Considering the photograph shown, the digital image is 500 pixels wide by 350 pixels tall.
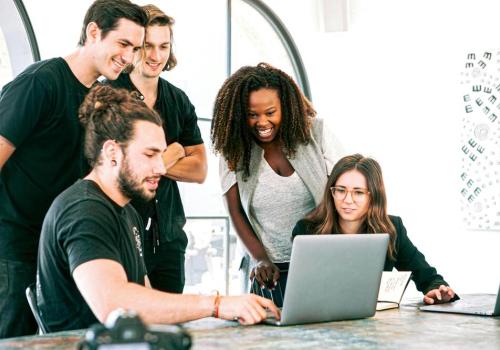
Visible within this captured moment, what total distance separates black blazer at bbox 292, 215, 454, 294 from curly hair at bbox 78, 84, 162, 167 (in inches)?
39.3

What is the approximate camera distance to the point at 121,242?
2.09m

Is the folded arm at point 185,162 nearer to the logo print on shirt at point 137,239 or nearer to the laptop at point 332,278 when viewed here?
the logo print on shirt at point 137,239

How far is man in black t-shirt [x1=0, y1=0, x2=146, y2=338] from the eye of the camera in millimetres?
2479

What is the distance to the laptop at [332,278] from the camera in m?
2.12

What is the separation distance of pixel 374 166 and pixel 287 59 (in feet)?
10.1

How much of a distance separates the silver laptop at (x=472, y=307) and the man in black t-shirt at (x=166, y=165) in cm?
89

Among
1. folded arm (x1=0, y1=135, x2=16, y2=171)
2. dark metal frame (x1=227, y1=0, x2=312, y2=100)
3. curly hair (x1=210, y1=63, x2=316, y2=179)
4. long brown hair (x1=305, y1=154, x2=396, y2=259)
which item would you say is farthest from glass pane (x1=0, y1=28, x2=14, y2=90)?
folded arm (x1=0, y1=135, x2=16, y2=171)

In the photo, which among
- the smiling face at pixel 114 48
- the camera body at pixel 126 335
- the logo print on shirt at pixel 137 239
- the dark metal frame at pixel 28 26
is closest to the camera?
the camera body at pixel 126 335

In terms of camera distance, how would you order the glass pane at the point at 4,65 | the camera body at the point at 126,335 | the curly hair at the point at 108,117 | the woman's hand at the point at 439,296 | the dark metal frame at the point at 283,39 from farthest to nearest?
the glass pane at the point at 4,65 < the dark metal frame at the point at 283,39 < the woman's hand at the point at 439,296 < the curly hair at the point at 108,117 < the camera body at the point at 126,335

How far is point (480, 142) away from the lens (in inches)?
206

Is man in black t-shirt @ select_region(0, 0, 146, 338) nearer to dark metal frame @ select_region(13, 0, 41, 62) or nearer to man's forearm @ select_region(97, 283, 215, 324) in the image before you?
man's forearm @ select_region(97, 283, 215, 324)

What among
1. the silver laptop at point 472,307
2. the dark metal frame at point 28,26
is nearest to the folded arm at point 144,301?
the silver laptop at point 472,307

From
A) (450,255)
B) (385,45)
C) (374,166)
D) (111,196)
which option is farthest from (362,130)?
(111,196)

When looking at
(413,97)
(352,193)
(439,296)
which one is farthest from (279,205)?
(413,97)
